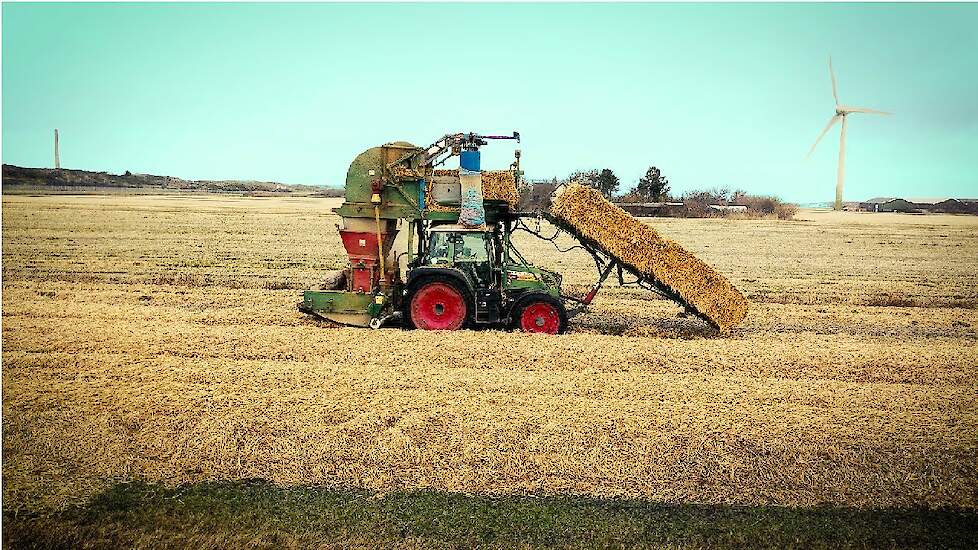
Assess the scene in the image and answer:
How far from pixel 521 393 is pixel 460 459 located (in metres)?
2.15

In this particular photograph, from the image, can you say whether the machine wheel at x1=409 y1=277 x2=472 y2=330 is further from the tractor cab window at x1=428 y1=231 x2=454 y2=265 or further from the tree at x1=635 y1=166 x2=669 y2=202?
the tree at x1=635 y1=166 x2=669 y2=202

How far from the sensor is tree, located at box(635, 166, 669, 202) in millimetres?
55750

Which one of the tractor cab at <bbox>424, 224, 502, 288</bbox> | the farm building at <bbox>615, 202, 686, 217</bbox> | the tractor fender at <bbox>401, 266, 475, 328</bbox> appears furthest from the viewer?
the farm building at <bbox>615, 202, 686, 217</bbox>

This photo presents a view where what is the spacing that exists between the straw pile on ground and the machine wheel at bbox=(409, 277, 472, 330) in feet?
7.03

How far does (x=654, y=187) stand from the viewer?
56.1 metres

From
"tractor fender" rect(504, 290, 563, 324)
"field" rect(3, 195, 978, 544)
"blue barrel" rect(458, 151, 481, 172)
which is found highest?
"blue barrel" rect(458, 151, 481, 172)

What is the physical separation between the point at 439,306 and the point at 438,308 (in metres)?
0.04

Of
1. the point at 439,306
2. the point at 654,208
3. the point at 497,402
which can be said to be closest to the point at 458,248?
the point at 439,306

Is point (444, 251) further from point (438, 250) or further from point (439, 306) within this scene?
point (439, 306)

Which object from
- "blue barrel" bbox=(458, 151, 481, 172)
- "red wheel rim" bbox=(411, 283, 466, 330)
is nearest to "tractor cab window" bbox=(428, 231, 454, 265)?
"red wheel rim" bbox=(411, 283, 466, 330)

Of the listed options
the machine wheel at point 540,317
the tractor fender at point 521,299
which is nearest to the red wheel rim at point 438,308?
the tractor fender at point 521,299

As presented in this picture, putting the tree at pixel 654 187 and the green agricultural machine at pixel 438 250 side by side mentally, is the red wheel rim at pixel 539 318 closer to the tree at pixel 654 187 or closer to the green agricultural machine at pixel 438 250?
the green agricultural machine at pixel 438 250

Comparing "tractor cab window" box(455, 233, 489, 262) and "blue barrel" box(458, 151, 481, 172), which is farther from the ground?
"blue barrel" box(458, 151, 481, 172)

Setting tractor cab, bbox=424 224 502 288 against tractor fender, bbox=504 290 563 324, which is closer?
tractor fender, bbox=504 290 563 324
